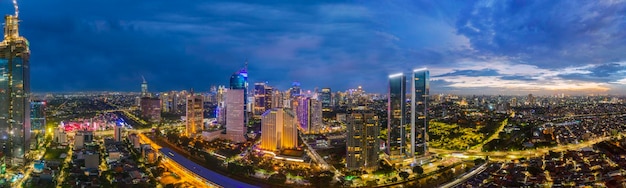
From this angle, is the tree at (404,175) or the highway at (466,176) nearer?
the highway at (466,176)

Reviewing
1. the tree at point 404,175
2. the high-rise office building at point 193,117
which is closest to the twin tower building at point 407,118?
the tree at point 404,175

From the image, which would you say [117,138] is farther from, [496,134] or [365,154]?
[496,134]

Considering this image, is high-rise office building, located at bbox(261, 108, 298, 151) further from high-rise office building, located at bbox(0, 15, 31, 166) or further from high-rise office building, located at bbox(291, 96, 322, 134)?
high-rise office building, located at bbox(0, 15, 31, 166)

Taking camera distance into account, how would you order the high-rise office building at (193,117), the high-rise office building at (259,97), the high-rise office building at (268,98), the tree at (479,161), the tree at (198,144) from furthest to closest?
the high-rise office building at (268,98)
the high-rise office building at (259,97)
the high-rise office building at (193,117)
the tree at (198,144)
the tree at (479,161)

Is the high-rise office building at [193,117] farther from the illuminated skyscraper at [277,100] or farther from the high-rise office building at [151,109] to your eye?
the illuminated skyscraper at [277,100]

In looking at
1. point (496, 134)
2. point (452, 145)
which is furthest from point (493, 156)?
point (496, 134)

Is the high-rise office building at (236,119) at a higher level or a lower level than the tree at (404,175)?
higher
